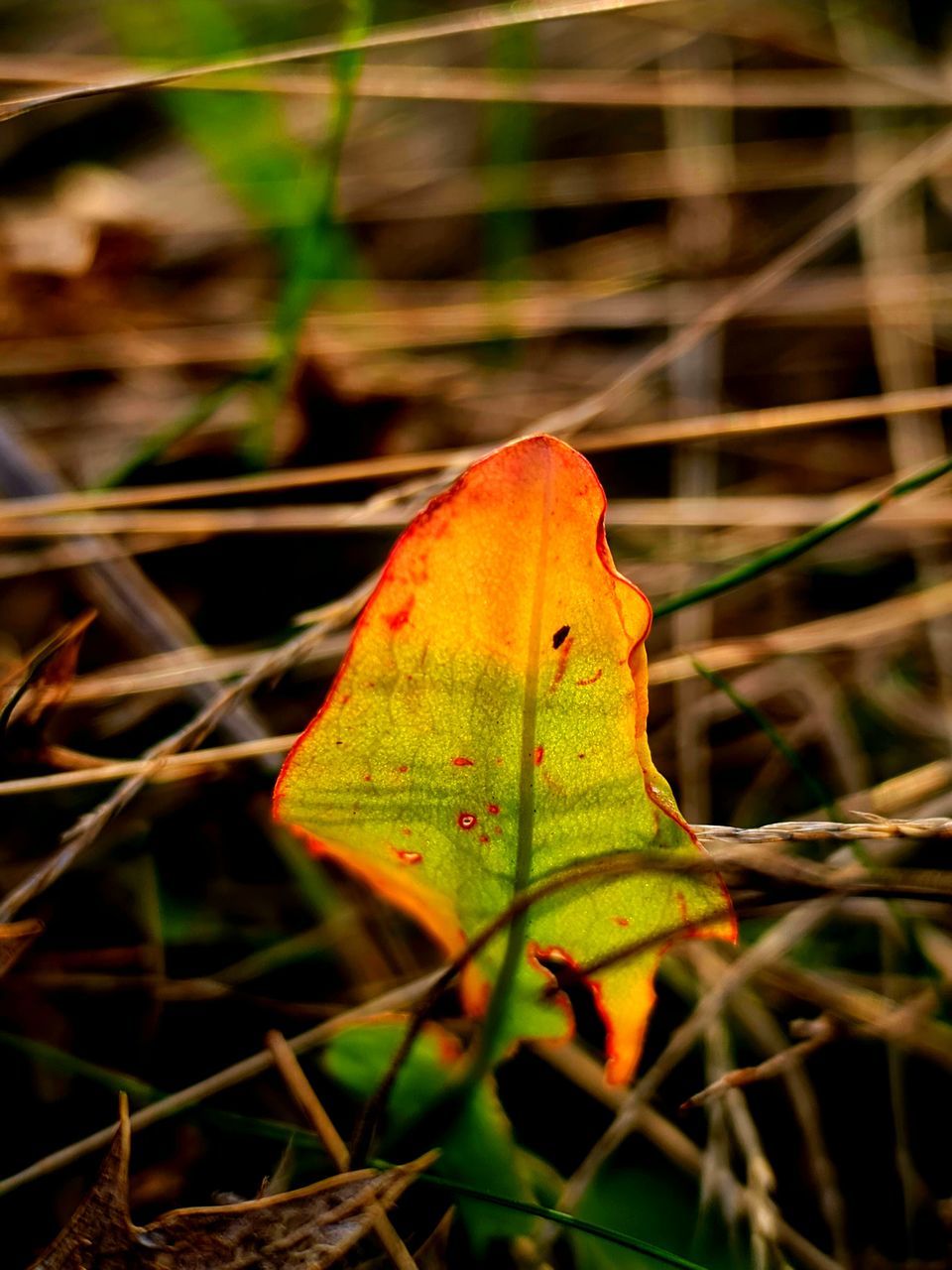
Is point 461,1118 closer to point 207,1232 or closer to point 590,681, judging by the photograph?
point 207,1232

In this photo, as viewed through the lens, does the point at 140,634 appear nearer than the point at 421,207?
Answer: Yes

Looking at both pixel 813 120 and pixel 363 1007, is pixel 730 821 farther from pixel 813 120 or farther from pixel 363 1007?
pixel 813 120

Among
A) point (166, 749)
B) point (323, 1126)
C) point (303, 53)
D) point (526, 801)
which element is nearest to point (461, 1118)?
point (323, 1126)

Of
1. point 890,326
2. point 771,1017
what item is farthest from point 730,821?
point 890,326

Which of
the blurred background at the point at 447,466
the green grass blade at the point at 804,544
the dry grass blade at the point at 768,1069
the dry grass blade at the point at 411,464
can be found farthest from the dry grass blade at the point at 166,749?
the dry grass blade at the point at 768,1069

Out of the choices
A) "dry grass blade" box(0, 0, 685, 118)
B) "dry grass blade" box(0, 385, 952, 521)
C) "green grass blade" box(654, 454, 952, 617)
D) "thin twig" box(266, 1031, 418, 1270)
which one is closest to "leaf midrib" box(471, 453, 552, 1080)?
"thin twig" box(266, 1031, 418, 1270)

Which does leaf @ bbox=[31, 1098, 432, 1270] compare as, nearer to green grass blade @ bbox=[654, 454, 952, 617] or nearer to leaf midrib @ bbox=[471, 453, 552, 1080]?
leaf midrib @ bbox=[471, 453, 552, 1080]
